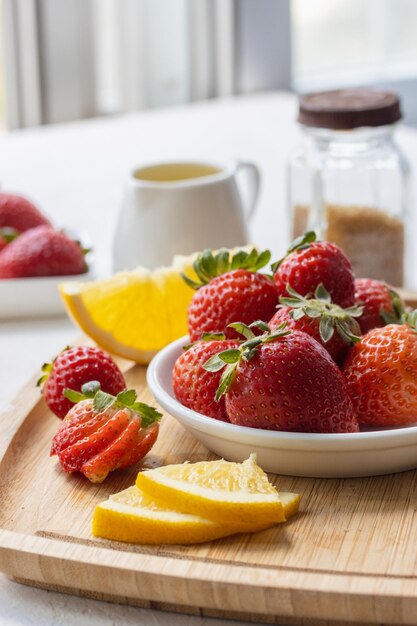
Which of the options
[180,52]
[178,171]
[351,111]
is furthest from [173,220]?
[180,52]

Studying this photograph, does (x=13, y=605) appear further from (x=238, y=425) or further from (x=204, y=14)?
(x=204, y=14)

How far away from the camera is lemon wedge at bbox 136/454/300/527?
797 millimetres

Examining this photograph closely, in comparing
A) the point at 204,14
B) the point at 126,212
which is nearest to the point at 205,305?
the point at 126,212

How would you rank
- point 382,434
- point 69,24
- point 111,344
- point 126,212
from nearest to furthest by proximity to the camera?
point 382,434 → point 111,344 → point 126,212 → point 69,24

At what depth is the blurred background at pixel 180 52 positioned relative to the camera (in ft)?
9.30

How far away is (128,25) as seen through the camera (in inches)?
117

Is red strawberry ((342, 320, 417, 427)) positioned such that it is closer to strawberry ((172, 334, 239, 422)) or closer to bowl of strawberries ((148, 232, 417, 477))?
bowl of strawberries ((148, 232, 417, 477))

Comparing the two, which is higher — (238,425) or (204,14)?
(204,14)

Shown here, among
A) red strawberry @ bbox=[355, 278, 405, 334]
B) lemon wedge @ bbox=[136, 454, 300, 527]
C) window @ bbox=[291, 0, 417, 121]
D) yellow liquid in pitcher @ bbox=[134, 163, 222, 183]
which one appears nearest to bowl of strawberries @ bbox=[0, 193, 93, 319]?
yellow liquid in pitcher @ bbox=[134, 163, 222, 183]

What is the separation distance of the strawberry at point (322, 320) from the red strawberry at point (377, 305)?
0.06 metres

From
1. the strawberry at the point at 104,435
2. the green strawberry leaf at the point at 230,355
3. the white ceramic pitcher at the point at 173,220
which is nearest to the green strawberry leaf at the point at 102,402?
the strawberry at the point at 104,435

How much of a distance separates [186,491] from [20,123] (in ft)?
7.57

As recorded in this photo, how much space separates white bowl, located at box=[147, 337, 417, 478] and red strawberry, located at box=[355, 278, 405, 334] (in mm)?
167

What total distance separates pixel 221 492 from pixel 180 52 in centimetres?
244
